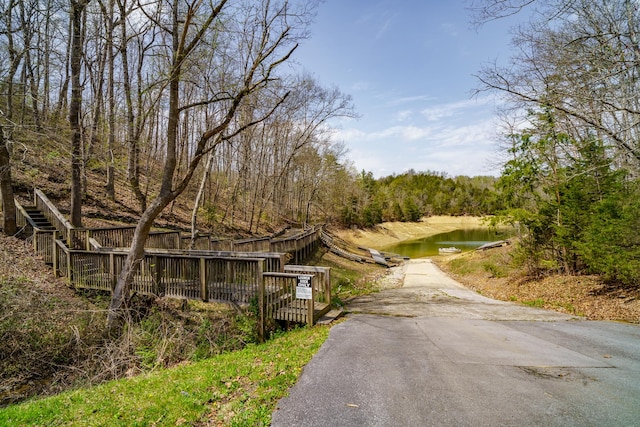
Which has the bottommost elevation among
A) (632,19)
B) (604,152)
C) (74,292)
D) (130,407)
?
(130,407)

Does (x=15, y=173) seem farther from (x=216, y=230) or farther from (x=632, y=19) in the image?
(x=632, y=19)

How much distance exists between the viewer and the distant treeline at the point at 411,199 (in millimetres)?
55219

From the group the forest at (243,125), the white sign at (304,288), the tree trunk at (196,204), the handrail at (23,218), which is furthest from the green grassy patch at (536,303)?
the handrail at (23,218)

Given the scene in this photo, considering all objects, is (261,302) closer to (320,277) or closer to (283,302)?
(283,302)

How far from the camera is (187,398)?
13.6ft

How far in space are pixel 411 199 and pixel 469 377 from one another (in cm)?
7002

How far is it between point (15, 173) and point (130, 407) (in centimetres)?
1719

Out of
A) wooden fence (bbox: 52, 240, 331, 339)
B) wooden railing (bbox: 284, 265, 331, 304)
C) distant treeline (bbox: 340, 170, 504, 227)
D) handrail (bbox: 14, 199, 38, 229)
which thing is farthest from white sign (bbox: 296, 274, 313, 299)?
distant treeline (bbox: 340, 170, 504, 227)

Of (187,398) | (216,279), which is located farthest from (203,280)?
(187,398)

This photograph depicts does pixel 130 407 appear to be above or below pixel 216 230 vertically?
below

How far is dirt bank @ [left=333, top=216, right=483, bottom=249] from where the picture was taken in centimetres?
4953

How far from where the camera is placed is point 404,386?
4086mm

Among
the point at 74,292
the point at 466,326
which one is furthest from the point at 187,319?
the point at 466,326

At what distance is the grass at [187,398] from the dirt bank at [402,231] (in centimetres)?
3683
